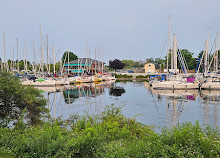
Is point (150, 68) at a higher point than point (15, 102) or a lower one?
higher

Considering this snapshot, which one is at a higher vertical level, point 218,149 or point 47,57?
point 47,57

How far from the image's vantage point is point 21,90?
10.9 meters

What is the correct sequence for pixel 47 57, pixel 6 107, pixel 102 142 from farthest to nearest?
pixel 47 57
pixel 6 107
pixel 102 142

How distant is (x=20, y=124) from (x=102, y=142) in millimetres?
4369

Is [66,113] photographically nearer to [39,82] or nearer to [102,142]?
[102,142]

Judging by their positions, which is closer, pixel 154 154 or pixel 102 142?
pixel 154 154

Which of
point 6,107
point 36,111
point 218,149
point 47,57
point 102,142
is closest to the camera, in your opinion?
point 218,149

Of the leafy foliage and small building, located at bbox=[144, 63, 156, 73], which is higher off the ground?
small building, located at bbox=[144, 63, 156, 73]

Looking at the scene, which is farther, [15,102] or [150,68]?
[150,68]

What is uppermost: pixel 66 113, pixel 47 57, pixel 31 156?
pixel 47 57

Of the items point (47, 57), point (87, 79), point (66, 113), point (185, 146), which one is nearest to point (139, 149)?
point (185, 146)

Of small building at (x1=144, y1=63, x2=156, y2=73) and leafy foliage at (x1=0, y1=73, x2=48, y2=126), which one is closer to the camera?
leafy foliage at (x1=0, y1=73, x2=48, y2=126)

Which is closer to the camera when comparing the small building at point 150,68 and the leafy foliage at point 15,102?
the leafy foliage at point 15,102

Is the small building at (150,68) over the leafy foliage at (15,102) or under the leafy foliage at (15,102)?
over
